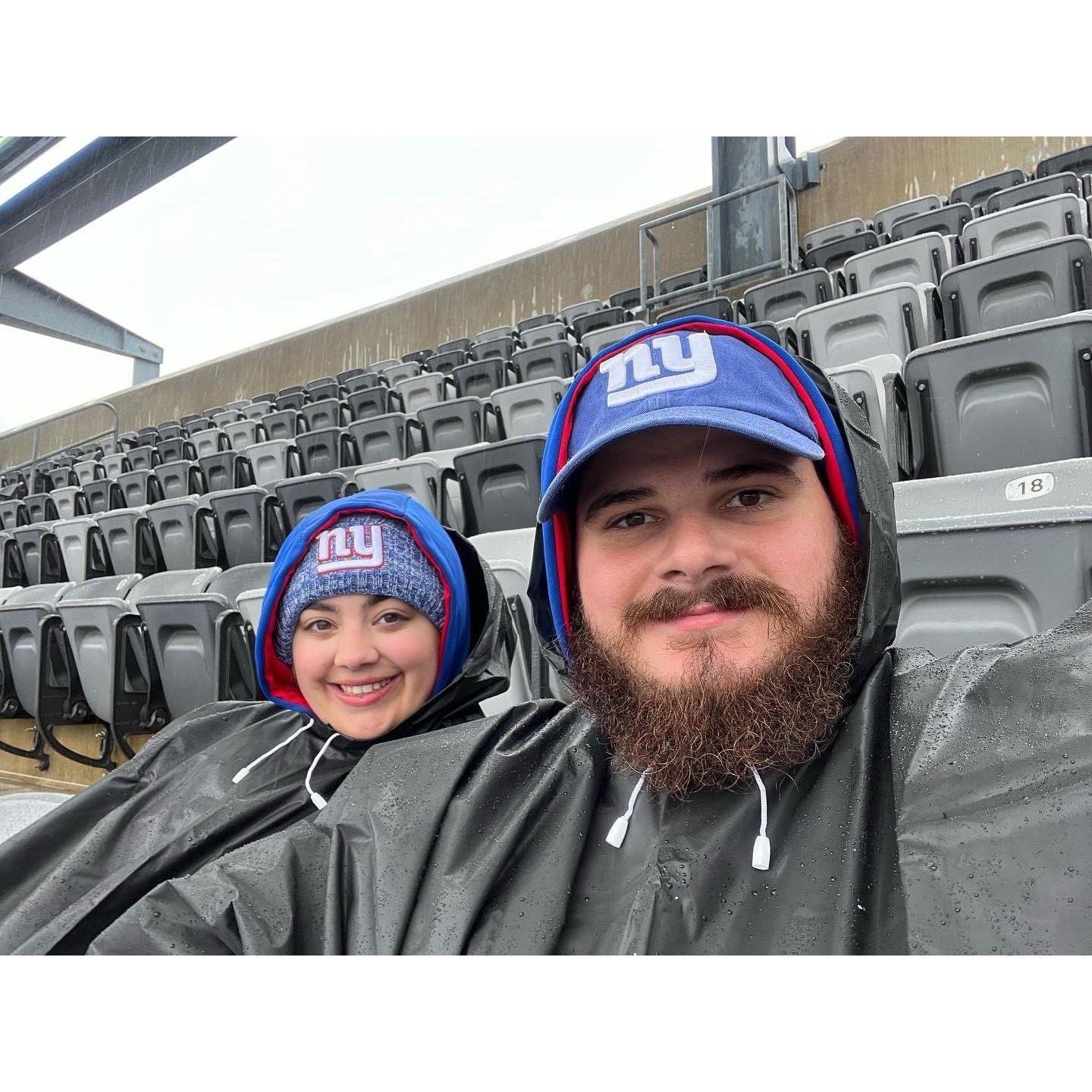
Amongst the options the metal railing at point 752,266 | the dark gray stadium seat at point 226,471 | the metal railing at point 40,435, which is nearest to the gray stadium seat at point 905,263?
the metal railing at point 752,266

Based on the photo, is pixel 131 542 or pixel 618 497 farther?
pixel 131 542

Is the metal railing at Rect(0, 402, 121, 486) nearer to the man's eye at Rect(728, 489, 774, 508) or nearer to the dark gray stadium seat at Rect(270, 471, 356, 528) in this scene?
the dark gray stadium seat at Rect(270, 471, 356, 528)

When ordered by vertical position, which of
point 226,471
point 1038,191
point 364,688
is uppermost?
point 1038,191

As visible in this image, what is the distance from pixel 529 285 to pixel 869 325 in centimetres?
328

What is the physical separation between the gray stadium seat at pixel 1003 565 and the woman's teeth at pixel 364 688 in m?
0.45

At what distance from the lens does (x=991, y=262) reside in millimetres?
1381

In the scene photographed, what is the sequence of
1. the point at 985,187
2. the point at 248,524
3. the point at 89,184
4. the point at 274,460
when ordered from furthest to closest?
the point at 985,187, the point at 274,460, the point at 248,524, the point at 89,184

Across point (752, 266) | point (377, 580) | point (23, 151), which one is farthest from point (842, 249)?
point (377, 580)

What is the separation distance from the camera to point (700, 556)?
373 mm

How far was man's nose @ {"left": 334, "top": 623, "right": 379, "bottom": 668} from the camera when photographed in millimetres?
623

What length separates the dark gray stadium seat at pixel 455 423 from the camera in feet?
6.81

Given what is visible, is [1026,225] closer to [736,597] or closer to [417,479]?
[417,479]

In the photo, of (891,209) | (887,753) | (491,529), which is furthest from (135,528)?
(891,209)

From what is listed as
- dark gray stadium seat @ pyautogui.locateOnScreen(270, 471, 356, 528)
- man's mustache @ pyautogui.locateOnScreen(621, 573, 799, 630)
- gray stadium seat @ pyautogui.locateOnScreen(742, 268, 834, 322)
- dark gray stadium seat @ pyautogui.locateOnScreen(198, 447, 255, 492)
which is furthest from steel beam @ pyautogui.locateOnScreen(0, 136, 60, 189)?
gray stadium seat @ pyautogui.locateOnScreen(742, 268, 834, 322)
